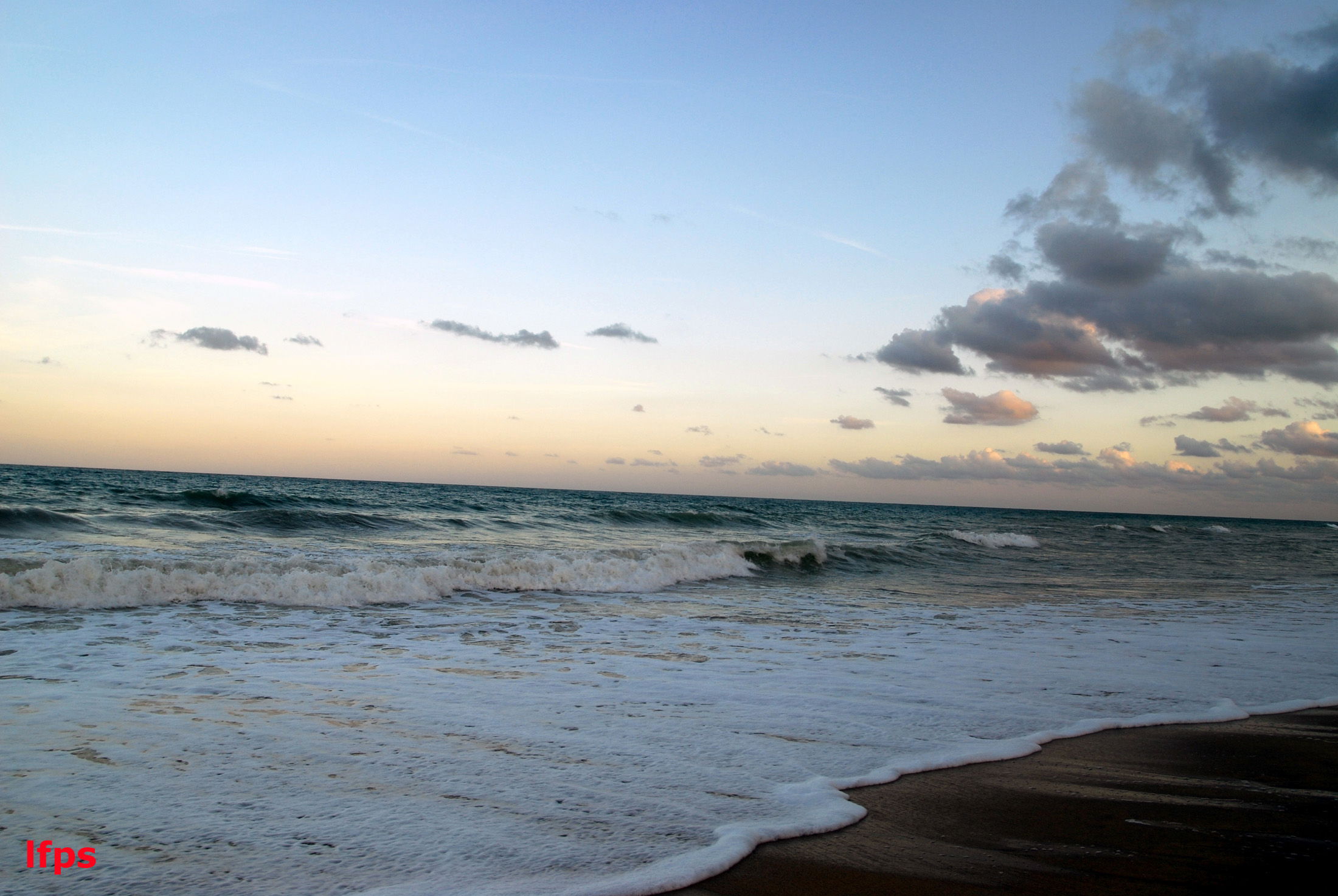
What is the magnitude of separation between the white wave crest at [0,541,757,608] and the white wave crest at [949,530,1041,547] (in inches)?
684

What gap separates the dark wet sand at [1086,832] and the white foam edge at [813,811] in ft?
0.19

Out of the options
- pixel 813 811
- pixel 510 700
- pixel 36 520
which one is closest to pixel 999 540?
pixel 510 700

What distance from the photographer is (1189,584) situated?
16.4m

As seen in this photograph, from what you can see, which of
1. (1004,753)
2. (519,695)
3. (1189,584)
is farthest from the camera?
(1189,584)

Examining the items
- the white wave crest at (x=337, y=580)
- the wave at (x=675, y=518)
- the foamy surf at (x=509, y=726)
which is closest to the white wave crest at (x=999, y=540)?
the wave at (x=675, y=518)

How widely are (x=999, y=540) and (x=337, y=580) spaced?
89.2ft

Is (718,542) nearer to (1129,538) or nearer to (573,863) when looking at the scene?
(573,863)

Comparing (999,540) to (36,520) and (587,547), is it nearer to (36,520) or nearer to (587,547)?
(587,547)

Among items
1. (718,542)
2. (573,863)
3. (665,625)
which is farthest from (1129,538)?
(573,863)

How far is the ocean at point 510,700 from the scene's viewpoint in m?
2.87

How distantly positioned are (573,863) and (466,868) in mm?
383

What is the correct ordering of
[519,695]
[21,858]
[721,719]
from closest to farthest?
1. [21,858]
2. [721,719]
3. [519,695]

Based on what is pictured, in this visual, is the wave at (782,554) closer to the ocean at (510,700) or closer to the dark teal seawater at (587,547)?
the dark teal seawater at (587,547)

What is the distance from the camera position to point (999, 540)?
30.7 metres
